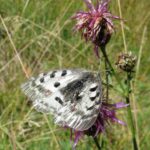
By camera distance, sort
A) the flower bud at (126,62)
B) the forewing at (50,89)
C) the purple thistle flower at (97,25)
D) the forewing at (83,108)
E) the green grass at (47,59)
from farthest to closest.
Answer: the green grass at (47,59) < the flower bud at (126,62) < the purple thistle flower at (97,25) < the forewing at (50,89) < the forewing at (83,108)

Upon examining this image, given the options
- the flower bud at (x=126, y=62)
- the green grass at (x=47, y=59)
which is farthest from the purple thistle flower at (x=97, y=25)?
the green grass at (x=47, y=59)

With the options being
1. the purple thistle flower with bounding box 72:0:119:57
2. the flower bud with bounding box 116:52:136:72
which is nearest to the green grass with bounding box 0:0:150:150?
the flower bud with bounding box 116:52:136:72

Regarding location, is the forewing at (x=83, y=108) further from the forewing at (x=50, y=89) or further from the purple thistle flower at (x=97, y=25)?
the purple thistle flower at (x=97, y=25)

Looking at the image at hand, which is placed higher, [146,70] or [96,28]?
[96,28]

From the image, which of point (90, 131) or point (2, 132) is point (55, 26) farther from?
point (90, 131)

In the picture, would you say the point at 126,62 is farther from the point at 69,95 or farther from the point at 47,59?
the point at 47,59

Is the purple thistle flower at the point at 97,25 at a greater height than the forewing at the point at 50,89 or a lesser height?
greater

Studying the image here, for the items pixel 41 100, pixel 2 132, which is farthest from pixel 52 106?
pixel 2 132

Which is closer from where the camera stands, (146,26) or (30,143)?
(30,143)

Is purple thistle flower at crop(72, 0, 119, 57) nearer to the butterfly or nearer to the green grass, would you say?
the butterfly
